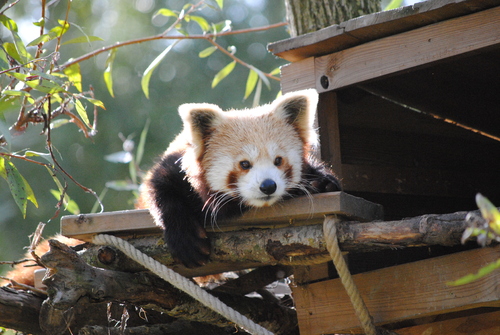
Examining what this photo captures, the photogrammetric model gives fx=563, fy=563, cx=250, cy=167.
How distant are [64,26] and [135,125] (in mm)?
6227

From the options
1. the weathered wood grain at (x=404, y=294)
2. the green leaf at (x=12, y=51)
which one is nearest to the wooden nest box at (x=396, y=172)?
the weathered wood grain at (x=404, y=294)

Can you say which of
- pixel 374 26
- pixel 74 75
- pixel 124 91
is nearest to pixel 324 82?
pixel 374 26

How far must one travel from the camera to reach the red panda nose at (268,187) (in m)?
2.01

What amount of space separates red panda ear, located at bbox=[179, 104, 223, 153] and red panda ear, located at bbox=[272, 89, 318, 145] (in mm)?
264

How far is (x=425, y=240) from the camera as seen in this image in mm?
1613

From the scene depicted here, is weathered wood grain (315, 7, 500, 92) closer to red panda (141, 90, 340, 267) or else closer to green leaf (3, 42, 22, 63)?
red panda (141, 90, 340, 267)

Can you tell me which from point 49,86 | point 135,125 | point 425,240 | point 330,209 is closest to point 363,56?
point 330,209

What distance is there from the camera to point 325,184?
213 centimetres

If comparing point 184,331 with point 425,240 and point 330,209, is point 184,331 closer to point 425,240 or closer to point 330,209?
point 330,209

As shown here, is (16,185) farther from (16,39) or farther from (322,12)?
(322,12)

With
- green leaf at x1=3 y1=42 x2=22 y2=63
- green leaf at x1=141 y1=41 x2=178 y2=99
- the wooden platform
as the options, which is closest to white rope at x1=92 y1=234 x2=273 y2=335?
the wooden platform

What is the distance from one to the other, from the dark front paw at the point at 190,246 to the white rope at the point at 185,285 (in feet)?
0.31

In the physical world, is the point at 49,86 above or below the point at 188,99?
below

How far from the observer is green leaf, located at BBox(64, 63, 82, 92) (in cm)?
254
